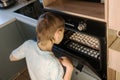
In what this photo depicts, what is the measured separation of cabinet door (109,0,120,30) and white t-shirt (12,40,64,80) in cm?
40

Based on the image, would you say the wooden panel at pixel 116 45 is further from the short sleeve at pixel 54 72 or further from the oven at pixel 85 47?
the short sleeve at pixel 54 72

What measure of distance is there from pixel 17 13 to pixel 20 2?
11.2 inches

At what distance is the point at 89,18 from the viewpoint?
3.79 ft

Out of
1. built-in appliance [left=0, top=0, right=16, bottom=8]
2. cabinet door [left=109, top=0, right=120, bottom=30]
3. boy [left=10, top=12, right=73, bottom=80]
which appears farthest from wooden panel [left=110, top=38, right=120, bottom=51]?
built-in appliance [left=0, top=0, right=16, bottom=8]

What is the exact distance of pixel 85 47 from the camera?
4.79 ft

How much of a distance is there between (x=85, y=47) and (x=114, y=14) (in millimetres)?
535

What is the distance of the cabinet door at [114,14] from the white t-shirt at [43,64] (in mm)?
401

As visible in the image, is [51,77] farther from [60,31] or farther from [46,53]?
[60,31]

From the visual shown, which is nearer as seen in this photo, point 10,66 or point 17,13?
point 17,13

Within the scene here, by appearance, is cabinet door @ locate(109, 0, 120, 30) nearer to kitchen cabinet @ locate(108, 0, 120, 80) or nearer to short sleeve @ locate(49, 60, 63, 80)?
kitchen cabinet @ locate(108, 0, 120, 80)

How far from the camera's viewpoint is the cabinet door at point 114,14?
94 cm

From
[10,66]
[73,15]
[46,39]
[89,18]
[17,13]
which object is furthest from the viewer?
[10,66]

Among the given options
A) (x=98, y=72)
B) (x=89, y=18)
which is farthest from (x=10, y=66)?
(x=89, y=18)

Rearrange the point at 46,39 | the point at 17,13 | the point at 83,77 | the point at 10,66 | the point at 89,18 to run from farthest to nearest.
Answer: the point at 10,66, the point at 17,13, the point at 83,77, the point at 89,18, the point at 46,39
